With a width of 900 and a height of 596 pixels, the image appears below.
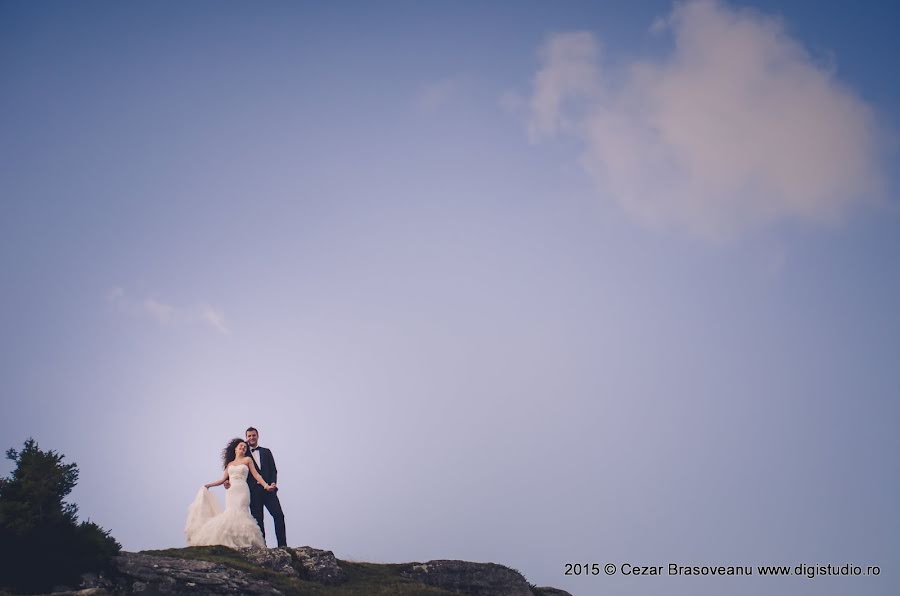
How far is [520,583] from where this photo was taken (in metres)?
27.4

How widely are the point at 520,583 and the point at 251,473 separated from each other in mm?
12230

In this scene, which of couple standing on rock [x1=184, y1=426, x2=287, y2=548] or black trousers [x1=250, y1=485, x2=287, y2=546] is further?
black trousers [x1=250, y1=485, x2=287, y2=546]

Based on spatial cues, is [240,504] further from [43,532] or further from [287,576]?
[43,532]

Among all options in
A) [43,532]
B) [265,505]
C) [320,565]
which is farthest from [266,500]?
[43,532]

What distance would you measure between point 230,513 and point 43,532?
741 cm

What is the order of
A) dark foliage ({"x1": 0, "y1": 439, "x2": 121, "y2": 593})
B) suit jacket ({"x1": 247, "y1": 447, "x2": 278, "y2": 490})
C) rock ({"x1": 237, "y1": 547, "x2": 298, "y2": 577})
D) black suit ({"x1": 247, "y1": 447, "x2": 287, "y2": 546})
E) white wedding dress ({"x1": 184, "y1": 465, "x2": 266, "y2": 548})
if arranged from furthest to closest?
suit jacket ({"x1": 247, "y1": 447, "x2": 278, "y2": 490}) → black suit ({"x1": 247, "y1": 447, "x2": 287, "y2": 546}) → white wedding dress ({"x1": 184, "y1": 465, "x2": 266, "y2": 548}) → rock ({"x1": 237, "y1": 547, "x2": 298, "y2": 577}) → dark foliage ({"x1": 0, "y1": 439, "x2": 121, "y2": 593})

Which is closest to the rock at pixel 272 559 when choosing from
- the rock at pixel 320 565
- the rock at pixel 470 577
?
the rock at pixel 320 565

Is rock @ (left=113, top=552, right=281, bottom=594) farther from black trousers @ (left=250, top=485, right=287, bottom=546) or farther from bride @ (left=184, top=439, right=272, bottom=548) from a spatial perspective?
black trousers @ (left=250, top=485, right=287, bottom=546)

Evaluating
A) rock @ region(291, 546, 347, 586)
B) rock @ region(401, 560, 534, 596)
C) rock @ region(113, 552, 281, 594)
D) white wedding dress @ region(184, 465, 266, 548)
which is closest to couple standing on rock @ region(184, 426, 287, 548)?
white wedding dress @ region(184, 465, 266, 548)

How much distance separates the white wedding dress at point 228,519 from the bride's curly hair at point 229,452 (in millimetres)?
928

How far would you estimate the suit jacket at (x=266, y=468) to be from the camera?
93.4 ft

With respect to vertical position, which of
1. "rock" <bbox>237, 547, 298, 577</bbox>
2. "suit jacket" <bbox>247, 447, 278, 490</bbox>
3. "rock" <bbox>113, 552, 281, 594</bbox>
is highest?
"suit jacket" <bbox>247, 447, 278, 490</bbox>

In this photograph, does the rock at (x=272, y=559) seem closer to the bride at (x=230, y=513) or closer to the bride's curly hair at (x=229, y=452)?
the bride at (x=230, y=513)

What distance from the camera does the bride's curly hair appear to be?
28.8 m
